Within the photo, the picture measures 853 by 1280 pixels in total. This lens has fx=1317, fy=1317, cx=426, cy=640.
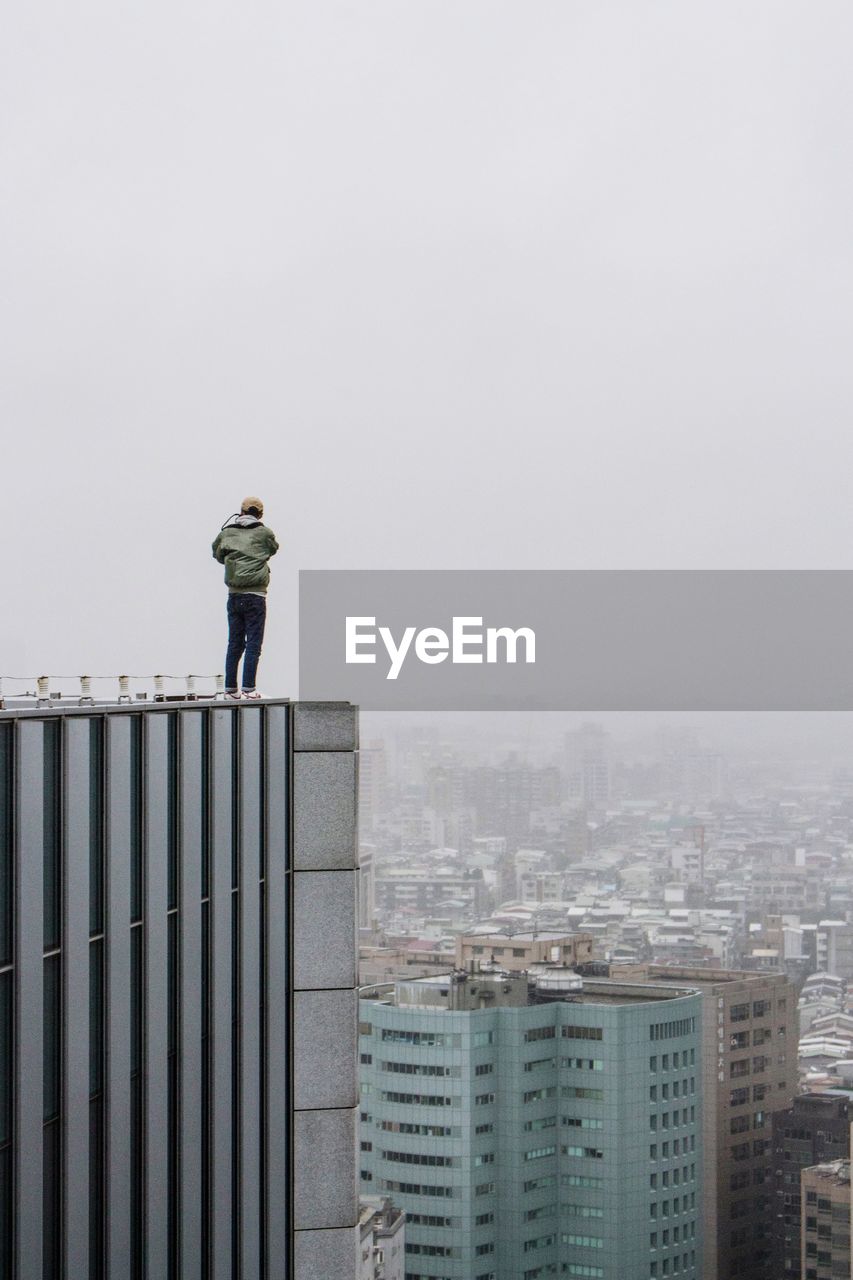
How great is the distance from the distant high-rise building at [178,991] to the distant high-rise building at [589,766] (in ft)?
58.5

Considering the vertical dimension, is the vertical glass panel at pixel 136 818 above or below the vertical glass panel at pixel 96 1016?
above

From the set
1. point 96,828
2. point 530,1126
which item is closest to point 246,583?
point 96,828

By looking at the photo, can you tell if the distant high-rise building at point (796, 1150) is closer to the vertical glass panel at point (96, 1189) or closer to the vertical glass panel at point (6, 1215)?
the vertical glass panel at point (96, 1189)

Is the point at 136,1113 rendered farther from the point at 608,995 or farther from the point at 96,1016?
the point at 608,995

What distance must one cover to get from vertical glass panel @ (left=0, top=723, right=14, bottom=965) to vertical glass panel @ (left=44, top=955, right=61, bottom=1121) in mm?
331

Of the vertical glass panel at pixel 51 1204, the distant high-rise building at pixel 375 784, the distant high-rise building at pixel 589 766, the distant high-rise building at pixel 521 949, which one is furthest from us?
the distant high-rise building at pixel 521 949

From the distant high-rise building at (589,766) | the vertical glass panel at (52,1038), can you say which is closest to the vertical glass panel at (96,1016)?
the vertical glass panel at (52,1038)

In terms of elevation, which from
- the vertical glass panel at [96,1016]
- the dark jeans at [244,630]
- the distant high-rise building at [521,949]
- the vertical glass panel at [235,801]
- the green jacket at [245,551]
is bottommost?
the distant high-rise building at [521,949]

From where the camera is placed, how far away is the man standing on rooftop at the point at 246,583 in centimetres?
666

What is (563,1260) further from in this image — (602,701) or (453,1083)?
(602,701)

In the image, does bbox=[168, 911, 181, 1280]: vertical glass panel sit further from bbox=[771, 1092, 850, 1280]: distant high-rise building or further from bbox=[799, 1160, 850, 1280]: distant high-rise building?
bbox=[799, 1160, 850, 1280]: distant high-rise building

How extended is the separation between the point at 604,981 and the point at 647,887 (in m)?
4.66

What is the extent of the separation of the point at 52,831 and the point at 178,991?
4.50 ft

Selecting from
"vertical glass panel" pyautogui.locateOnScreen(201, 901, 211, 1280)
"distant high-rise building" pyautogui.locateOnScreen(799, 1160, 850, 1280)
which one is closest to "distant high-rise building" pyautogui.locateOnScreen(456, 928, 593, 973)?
"distant high-rise building" pyautogui.locateOnScreen(799, 1160, 850, 1280)
